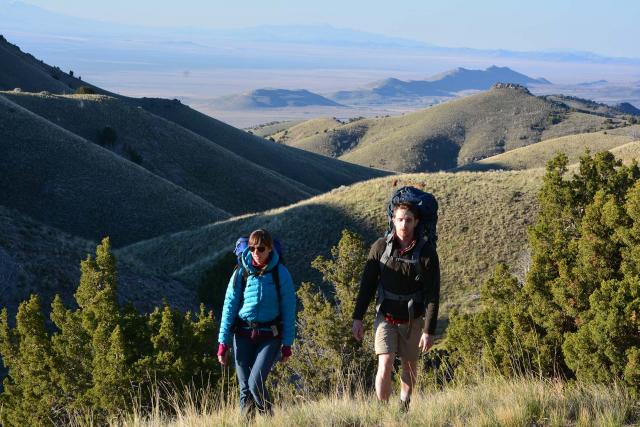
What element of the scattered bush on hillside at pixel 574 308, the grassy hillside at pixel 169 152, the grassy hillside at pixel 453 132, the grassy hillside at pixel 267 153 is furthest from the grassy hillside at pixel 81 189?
the grassy hillside at pixel 453 132

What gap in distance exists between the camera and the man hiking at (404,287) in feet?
22.5

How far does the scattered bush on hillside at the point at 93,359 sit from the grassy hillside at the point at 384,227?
1726cm

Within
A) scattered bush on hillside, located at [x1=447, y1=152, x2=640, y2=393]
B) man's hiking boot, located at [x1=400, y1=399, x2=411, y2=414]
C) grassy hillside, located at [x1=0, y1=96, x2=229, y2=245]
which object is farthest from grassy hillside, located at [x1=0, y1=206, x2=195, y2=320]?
grassy hillside, located at [x1=0, y1=96, x2=229, y2=245]

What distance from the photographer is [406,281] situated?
6.88 m

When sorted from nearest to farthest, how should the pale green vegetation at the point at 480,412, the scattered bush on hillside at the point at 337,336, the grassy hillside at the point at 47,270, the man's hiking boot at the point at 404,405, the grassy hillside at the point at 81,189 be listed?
the pale green vegetation at the point at 480,412 → the man's hiking boot at the point at 404,405 → the scattered bush on hillside at the point at 337,336 → the grassy hillside at the point at 47,270 → the grassy hillside at the point at 81,189

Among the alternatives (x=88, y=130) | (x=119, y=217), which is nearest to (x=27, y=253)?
(x=119, y=217)

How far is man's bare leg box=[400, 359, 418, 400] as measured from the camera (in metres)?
7.09

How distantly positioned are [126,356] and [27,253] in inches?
549

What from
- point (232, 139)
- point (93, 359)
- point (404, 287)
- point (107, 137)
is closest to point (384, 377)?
point (404, 287)

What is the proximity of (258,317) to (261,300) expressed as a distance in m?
0.20

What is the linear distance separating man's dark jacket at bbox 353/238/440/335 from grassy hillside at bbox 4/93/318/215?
52.8 meters

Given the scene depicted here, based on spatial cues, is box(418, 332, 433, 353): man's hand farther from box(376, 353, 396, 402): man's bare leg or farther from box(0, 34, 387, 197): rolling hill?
box(0, 34, 387, 197): rolling hill

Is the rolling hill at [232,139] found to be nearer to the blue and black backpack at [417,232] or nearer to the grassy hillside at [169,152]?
the grassy hillside at [169,152]

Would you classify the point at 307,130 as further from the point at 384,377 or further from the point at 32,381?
the point at 384,377
